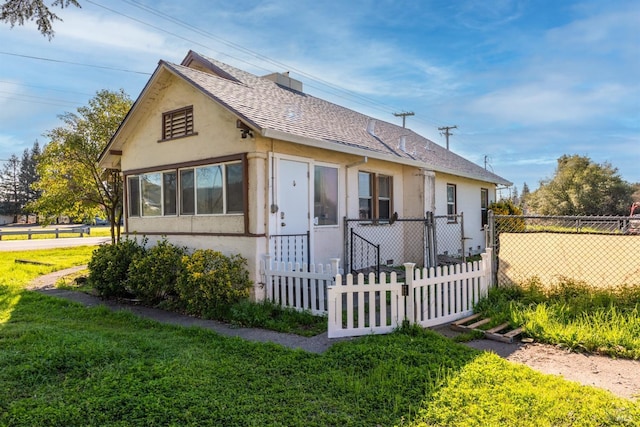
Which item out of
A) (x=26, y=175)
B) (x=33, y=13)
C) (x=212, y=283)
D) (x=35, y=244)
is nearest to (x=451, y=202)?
(x=212, y=283)

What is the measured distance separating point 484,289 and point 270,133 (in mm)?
4498

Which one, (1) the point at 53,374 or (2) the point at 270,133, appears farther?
(2) the point at 270,133

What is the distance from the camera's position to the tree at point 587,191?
32938 millimetres

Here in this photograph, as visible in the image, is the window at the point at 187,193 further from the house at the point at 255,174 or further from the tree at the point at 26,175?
the tree at the point at 26,175

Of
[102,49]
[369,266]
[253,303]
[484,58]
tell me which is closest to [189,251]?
[253,303]

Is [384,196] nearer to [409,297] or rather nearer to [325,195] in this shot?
[325,195]

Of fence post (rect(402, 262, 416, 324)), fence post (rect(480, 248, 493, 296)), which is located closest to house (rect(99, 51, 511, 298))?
fence post (rect(480, 248, 493, 296))

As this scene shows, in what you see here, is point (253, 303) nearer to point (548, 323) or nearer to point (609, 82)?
point (548, 323)

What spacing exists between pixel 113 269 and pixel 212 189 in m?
2.83

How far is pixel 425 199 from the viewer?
11688 mm

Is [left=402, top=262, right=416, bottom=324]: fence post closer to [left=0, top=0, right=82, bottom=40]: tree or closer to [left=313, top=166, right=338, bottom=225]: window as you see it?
[left=313, top=166, right=338, bottom=225]: window

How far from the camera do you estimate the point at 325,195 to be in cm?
905

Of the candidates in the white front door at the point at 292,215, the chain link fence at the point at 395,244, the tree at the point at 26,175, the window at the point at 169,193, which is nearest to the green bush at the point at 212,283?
the white front door at the point at 292,215

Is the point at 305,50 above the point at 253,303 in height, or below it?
above
